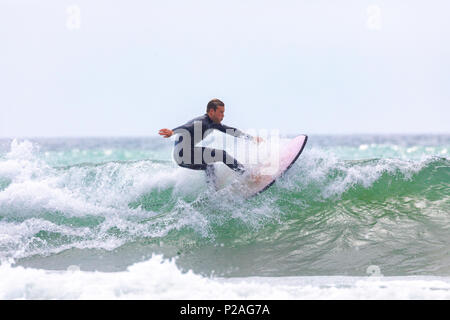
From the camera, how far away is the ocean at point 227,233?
466 centimetres

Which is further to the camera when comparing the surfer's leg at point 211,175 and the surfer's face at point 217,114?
the surfer's leg at point 211,175

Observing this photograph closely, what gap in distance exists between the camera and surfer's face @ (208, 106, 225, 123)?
686 centimetres

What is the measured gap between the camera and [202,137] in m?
6.89

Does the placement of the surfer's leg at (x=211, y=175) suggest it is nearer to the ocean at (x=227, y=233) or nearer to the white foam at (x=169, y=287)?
the ocean at (x=227, y=233)

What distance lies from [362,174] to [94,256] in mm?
4201

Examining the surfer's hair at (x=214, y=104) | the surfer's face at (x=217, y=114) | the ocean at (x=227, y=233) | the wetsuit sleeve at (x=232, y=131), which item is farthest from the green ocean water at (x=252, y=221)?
the surfer's hair at (x=214, y=104)

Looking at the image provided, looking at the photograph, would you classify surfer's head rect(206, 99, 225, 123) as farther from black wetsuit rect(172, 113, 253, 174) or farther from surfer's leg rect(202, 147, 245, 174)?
surfer's leg rect(202, 147, 245, 174)

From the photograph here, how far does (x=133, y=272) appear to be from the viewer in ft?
15.7

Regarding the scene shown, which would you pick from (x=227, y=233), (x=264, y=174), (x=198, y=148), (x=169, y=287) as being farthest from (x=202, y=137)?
(x=169, y=287)

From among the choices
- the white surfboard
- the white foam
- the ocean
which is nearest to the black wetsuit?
the white surfboard

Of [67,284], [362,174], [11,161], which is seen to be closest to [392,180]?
[362,174]

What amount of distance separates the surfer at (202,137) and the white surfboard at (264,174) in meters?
0.34

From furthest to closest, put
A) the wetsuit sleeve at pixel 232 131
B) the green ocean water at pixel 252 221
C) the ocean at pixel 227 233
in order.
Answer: the wetsuit sleeve at pixel 232 131, the green ocean water at pixel 252 221, the ocean at pixel 227 233

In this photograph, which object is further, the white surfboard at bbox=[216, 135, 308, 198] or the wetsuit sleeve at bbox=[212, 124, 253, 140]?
the white surfboard at bbox=[216, 135, 308, 198]
